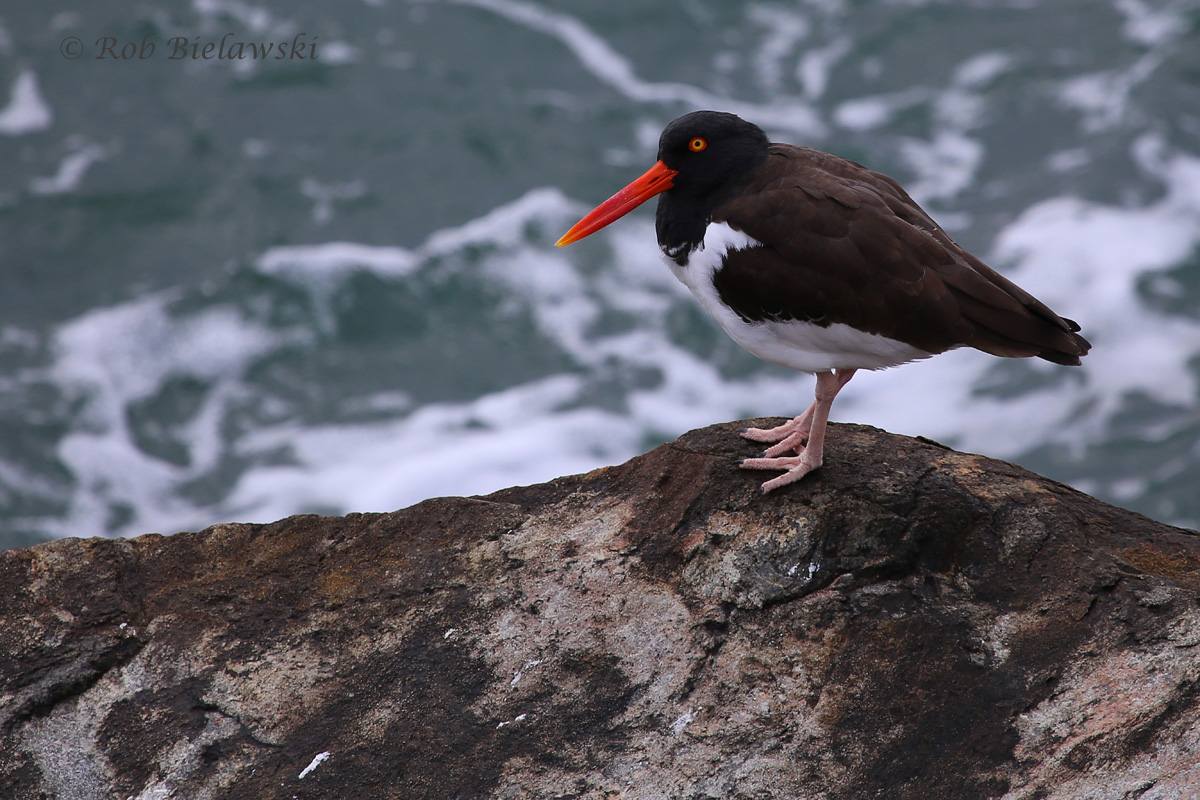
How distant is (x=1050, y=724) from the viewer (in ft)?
12.8

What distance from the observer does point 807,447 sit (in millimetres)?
5051

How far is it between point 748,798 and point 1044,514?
2033 mm

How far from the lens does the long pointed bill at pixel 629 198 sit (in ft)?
17.7

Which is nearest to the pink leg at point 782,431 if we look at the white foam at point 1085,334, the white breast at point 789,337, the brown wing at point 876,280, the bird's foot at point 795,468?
the bird's foot at point 795,468

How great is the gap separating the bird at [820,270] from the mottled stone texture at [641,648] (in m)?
0.62

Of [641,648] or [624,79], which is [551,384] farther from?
[641,648]

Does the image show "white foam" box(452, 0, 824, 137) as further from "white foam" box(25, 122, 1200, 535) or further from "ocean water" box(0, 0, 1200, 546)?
"white foam" box(25, 122, 1200, 535)

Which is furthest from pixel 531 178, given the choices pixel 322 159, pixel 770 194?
pixel 770 194

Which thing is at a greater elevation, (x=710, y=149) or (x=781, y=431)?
(x=710, y=149)

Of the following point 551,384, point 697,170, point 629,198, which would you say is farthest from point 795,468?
point 551,384

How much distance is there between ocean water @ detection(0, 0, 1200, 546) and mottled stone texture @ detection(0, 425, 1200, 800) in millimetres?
7729

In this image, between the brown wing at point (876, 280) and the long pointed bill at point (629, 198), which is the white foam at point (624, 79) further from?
the brown wing at point (876, 280)

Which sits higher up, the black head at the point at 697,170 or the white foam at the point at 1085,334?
the white foam at the point at 1085,334

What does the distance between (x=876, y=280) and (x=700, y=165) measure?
3.68 feet
